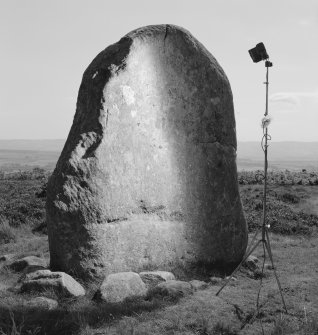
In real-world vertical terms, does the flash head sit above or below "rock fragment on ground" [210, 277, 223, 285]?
above

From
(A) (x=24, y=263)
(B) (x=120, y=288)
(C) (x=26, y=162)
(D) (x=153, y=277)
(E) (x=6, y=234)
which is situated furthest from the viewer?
(C) (x=26, y=162)

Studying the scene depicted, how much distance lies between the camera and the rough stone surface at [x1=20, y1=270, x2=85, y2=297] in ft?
25.6

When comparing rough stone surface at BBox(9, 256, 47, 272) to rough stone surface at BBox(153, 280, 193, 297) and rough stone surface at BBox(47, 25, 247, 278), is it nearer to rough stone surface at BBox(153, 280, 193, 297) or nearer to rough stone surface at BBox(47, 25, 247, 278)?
rough stone surface at BBox(47, 25, 247, 278)

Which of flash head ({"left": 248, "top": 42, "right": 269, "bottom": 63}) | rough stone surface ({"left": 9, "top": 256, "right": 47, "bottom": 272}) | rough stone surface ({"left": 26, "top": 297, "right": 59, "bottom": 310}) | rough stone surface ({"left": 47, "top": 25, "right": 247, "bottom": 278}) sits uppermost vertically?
flash head ({"left": 248, "top": 42, "right": 269, "bottom": 63})

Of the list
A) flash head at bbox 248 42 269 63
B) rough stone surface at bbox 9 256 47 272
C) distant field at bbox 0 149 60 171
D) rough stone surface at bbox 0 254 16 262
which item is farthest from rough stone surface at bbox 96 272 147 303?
distant field at bbox 0 149 60 171

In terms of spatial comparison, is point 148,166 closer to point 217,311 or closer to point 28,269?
point 28,269

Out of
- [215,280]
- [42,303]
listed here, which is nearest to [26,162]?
[215,280]

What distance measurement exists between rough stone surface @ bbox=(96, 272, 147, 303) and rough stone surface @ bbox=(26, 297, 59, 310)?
70 cm

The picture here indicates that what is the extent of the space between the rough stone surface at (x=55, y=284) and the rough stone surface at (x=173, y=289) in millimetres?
1249

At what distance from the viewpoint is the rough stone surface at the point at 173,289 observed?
25.8 feet

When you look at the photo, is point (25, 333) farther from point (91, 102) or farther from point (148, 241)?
point (91, 102)

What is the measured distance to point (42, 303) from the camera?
23.7 feet

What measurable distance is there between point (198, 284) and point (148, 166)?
244cm

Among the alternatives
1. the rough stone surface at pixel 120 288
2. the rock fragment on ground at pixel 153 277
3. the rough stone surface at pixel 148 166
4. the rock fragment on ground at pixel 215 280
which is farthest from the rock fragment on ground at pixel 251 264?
the rough stone surface at pixel 120 288
